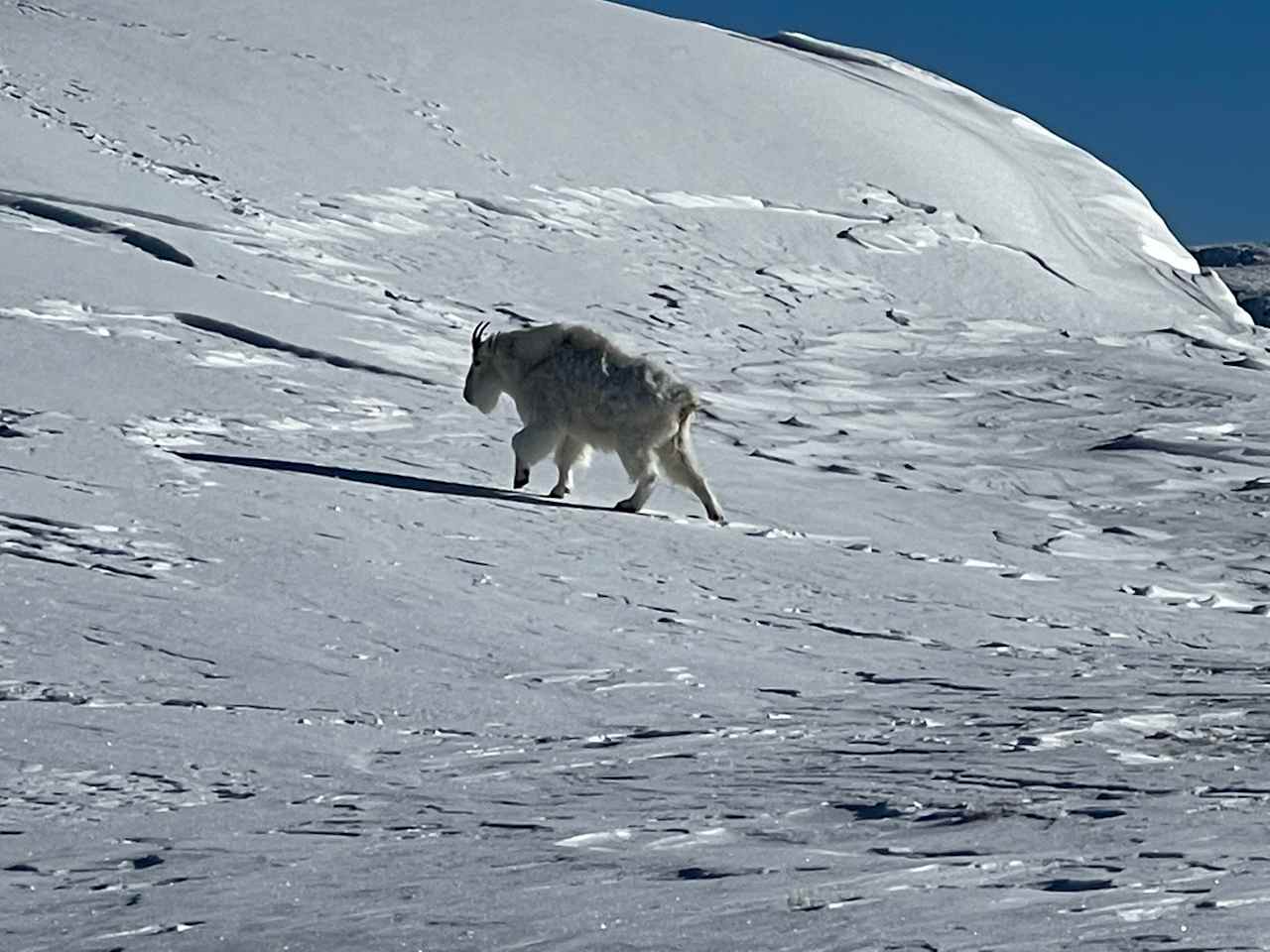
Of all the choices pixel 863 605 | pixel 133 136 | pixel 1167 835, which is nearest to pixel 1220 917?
pixel 1167 835

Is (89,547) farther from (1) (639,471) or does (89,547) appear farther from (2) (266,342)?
(2) (266,342)

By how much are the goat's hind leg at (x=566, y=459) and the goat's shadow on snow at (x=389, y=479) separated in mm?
97

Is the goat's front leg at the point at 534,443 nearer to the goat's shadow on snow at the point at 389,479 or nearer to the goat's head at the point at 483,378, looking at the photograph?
the goat's shadow on snow at the point at 389,479

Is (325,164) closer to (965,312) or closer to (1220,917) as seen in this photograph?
(965,312)

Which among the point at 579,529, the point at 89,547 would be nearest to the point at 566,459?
the point at 579,529

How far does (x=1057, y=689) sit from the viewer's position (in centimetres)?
857

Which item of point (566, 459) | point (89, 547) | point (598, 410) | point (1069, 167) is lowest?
point (89, 547)

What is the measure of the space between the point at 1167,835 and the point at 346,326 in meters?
13.4

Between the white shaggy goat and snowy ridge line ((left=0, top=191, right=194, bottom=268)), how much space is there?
21.3 ft

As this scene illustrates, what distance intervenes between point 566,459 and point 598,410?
60cm

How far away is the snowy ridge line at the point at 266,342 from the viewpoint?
52.5 ft

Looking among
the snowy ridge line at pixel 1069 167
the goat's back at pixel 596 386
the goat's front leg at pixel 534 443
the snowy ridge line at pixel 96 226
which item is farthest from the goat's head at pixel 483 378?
the snowy ridge line at pixel 1069 167

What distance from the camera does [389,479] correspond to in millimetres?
12484

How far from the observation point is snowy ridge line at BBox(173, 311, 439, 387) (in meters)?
16.0
